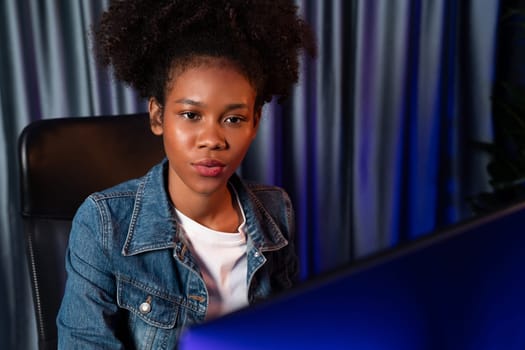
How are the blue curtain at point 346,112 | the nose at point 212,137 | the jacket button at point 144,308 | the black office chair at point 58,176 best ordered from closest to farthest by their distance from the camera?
the nose at point 212,137 → the jacket button at point 144,308 → the black office chair at point 58,176 → the blue curtain at point 346,112

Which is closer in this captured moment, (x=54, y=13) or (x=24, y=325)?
(x=54, y=13)

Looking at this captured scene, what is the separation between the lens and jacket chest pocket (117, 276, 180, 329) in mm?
937

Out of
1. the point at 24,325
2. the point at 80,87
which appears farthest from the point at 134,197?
the point at 24,325

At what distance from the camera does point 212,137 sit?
32.9 inches

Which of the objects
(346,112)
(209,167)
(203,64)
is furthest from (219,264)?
(346,112)

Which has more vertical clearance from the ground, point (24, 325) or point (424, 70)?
point (424, 70)

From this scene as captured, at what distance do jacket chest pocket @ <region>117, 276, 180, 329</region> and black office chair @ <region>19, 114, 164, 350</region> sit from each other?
0.85ft

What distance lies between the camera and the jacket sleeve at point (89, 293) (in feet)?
2.93

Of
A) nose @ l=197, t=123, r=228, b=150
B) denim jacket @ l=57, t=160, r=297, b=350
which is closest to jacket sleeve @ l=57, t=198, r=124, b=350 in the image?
denim jacket @ l=57, t=160, r=297, b=350

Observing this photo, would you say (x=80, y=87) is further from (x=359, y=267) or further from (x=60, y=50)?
(x=359, y=267)

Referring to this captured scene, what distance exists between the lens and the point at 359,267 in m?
0.31

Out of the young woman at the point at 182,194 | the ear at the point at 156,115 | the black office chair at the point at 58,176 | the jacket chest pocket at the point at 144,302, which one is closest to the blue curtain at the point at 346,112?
the black office chair at the point at 58,176

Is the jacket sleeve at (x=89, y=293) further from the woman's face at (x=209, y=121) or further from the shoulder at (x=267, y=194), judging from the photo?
the shoulder at (x=267, y=194)

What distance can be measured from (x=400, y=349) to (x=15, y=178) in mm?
1784
